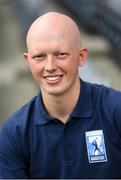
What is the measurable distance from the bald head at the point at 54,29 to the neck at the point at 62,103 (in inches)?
7.0

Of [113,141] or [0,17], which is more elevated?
[0,17]

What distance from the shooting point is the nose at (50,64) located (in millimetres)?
2348

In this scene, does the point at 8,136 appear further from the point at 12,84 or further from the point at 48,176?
the point at 12,84

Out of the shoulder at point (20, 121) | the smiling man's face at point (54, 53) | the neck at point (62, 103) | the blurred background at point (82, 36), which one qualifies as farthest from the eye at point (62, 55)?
the blurred background at point (82, 36)

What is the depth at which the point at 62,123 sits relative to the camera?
2.49 meters

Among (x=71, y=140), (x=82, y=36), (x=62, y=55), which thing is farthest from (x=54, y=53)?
(x=82, y=36)

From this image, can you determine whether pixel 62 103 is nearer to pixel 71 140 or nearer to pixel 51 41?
pixel 71 140

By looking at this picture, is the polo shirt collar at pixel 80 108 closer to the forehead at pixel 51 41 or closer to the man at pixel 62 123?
the man at pixel 62 123

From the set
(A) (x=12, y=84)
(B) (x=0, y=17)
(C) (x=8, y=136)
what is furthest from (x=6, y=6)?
(C) (x=8, y=136)

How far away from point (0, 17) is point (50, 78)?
18.2 feet

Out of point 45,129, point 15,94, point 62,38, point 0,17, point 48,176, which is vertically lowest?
point 48,176

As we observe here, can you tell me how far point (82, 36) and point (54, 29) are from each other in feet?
14.2

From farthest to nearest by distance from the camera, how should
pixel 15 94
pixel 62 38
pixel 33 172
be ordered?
pixel 15 94 → pixel 33 172 → pixel 62 38

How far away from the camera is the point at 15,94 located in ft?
25.0
